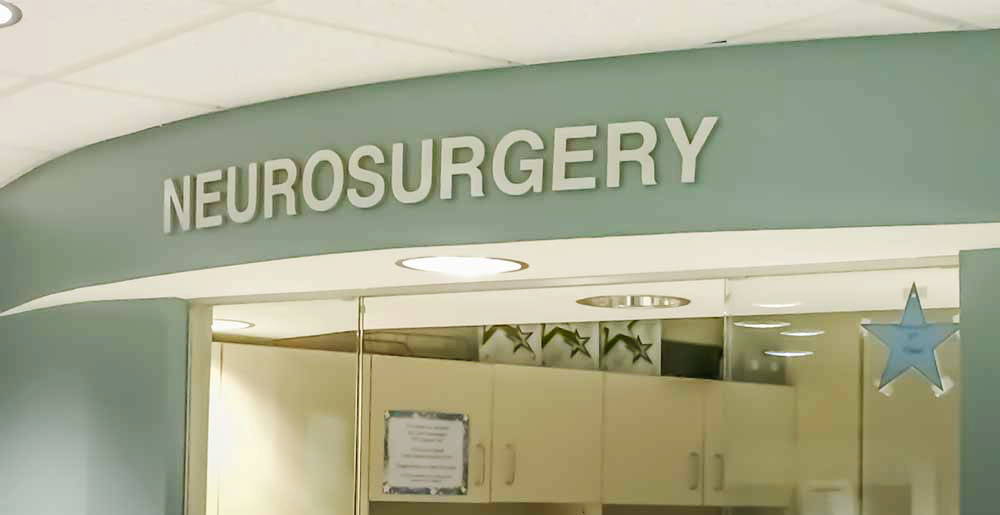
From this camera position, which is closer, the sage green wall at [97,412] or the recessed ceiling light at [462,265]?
the recessed ceiling light at [462,265]

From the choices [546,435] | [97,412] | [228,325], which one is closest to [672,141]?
[546,435]

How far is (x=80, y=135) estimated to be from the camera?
5.09 metres

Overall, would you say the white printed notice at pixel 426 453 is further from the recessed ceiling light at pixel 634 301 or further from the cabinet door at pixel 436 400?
the recessed ceiling light at pixel 634 301

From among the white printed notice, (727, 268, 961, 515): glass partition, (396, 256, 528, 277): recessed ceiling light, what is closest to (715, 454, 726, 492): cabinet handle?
(727, 268, 961, 515): glass partition

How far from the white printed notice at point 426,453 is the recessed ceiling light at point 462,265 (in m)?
0.54

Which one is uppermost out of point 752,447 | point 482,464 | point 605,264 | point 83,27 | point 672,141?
point 83,27

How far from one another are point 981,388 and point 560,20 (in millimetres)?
1434

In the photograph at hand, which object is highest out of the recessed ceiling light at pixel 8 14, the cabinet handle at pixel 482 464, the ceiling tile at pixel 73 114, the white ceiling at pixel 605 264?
the recessed ceiling light at pixel 8 14

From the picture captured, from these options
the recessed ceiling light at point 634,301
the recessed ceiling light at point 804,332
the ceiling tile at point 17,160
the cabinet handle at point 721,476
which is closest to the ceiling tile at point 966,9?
the recessed ceiling light at point 804,332

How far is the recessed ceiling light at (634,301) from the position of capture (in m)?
4.61

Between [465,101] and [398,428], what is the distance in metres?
1.39

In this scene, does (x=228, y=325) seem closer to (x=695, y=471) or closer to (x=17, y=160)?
(x=17, y=160)

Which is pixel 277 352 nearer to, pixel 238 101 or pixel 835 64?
pixel 238 101

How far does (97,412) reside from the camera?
18.2ft
